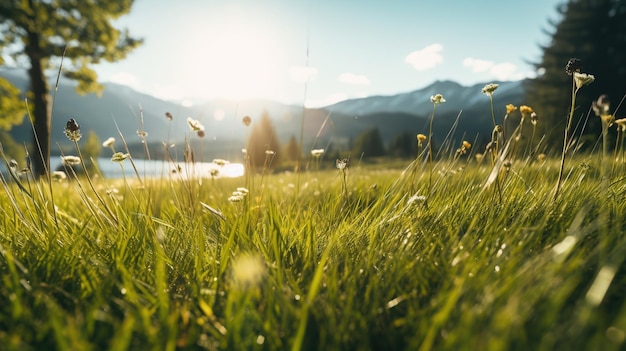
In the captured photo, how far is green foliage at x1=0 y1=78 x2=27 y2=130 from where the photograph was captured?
47.3ft

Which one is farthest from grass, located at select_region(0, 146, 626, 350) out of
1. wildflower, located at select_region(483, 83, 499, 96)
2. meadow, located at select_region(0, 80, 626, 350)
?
wildflower, located at select_region(483, 83, 499, 96)

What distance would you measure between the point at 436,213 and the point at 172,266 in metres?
1.20

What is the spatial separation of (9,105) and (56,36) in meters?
3.45

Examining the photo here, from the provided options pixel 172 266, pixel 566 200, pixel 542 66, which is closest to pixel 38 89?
pixel 172 266

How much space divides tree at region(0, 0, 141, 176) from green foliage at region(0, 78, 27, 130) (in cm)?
148

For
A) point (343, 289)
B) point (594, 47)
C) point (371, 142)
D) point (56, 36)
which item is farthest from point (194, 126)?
point (371, 142)

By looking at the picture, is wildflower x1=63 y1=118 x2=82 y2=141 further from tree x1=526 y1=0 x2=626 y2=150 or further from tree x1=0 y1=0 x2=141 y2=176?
tree x1=526 y1=0 x2=626 y2=150

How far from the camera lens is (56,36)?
14.3 meters

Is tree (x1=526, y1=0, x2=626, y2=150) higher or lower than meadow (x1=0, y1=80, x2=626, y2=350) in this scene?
higher

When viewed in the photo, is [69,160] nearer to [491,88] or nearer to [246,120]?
[246,120]

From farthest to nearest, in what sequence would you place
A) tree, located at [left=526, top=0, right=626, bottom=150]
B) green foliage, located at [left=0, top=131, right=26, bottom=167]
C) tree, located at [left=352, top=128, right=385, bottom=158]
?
1. tree, located at [left=352, top=128, right=385, bottom=158]
2. tree, located at [left=526, top=0, right=626, bottom=150]
3. green foliage, located at [left=0, top=131, right=26, bottom=167]

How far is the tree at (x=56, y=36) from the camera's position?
1312 centimetres

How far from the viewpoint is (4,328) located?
1036 millimetres

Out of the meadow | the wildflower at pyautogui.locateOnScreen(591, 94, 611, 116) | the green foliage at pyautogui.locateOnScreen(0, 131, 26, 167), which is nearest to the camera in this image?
the meadow
